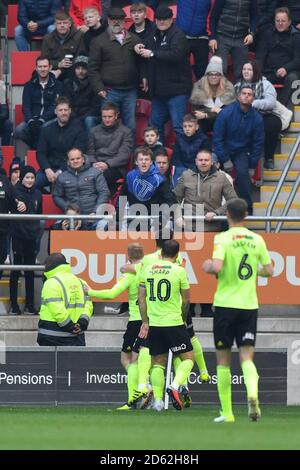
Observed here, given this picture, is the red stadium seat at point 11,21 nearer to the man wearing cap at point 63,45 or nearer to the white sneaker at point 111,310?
the man wearing cap at point 63,45

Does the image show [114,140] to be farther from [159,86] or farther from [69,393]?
[69,393]

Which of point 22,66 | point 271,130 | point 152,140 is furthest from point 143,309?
point 22,66

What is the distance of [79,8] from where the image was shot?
22.8 metres

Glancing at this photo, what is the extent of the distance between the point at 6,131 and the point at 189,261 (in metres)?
4.09

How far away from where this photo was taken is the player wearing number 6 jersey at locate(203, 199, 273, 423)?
1372 cm

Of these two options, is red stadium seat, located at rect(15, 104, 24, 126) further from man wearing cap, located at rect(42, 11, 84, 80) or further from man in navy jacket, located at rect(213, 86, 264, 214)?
man in navy jacket, located at rect(213, 86, 264, 214)

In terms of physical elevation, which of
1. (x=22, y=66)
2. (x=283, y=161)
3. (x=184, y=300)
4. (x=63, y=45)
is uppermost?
(x=63, y=45)

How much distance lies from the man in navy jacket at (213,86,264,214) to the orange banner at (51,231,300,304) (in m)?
1.06

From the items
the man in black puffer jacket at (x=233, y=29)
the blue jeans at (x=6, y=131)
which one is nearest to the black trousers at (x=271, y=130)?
the man in black puffer jacket at (x=233, y=29)

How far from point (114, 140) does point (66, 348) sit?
12.7 feet

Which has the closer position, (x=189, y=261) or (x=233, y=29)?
(x=189, y=261)

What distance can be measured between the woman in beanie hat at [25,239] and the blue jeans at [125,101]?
2.05m

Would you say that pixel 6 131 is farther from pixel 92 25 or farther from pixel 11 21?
pixel 11 21
